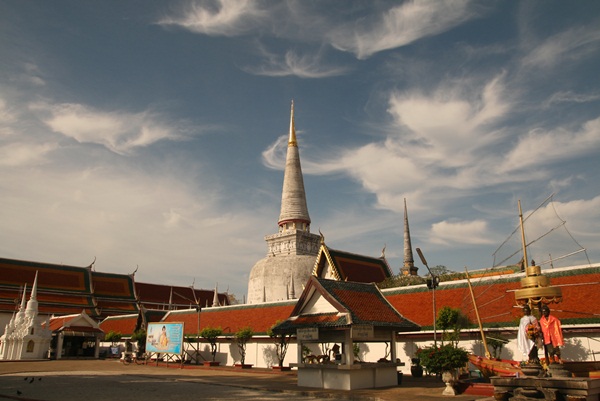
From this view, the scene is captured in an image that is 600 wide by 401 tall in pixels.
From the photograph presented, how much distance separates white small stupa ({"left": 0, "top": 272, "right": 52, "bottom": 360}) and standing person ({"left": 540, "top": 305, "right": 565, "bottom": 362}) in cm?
4471

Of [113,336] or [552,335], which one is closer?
[552,335]

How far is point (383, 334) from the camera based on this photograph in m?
21.2

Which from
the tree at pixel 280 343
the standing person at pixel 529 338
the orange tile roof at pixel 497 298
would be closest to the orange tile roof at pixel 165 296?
the tree at pixel 280 343

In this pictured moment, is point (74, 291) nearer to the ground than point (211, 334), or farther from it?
farther from it

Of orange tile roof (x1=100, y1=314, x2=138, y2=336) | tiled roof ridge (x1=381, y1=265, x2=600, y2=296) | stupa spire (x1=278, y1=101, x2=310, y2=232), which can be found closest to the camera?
tiled roof ridge (x1=381, y1=265, x2=600, y2=296)

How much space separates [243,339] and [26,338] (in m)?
23.5

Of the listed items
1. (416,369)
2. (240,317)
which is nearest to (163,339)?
(240,317)

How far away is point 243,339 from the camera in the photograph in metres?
33.4

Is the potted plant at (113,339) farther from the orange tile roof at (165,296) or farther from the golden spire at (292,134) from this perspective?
the golden spire at (292,134)

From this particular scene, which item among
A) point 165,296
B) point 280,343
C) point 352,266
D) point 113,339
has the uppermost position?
point 165,296

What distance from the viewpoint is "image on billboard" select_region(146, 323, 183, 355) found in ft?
110

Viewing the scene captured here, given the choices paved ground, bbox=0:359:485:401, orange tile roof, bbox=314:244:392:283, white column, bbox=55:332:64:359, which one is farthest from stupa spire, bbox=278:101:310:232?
paved ground, bbox=0:359:485:401

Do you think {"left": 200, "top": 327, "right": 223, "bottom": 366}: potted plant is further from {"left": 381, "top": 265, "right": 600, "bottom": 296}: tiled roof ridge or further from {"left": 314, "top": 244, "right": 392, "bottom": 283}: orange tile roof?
{"left": 381, "top": 265, "right": 600, "bottom": 296}: tiled roof ridge

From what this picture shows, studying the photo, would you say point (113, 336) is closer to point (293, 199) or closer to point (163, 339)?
point (163, 339)
